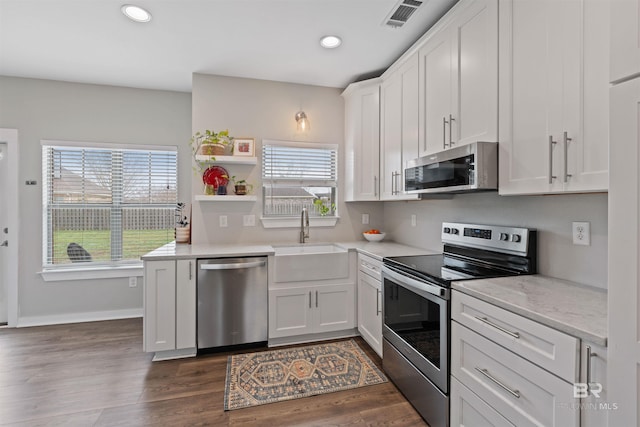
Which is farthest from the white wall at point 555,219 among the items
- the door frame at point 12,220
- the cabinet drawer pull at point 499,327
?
the door frame at point 12,220

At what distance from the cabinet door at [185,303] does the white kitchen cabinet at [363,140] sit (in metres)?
1.77

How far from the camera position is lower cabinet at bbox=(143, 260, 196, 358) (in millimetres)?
2523

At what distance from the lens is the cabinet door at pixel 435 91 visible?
6.81 feet

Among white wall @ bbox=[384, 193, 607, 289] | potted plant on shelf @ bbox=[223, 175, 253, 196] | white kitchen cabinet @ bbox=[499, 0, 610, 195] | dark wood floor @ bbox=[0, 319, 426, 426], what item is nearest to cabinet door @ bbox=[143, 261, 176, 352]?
dark wood floor @ bbox=[0, 319, 426, 426]

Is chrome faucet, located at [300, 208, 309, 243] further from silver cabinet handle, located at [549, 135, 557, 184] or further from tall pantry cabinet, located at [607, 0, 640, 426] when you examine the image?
tall pantry cabinet, located at [607, 0, 640, 426]

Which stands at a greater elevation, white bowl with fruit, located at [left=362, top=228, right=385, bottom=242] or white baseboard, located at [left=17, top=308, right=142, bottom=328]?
white bowl with fruit, located at [left=362, top=228, right=385, bottom=242]

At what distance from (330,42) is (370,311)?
7.58ft

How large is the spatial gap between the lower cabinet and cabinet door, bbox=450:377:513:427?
6.68 ft

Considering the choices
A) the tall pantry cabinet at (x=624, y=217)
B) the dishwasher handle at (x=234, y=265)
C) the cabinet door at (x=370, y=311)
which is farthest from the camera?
the dishwasher handle at (x=234, y=265)

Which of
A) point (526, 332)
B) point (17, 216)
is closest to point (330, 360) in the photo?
point (526, 332)

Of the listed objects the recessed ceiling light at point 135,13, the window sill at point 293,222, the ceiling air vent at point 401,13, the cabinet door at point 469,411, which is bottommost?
the cabinet door at point 469,411

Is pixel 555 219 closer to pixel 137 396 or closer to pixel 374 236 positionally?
pixel 374 236

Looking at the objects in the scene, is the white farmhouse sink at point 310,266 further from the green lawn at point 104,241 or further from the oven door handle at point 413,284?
the green lawn at point 104,241

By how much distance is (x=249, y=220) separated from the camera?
10.9ft
